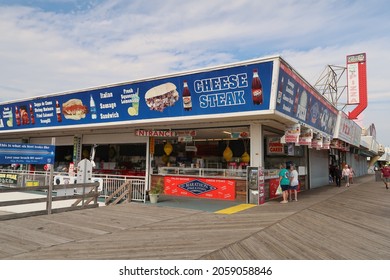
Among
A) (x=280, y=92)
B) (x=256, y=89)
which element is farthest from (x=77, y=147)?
(x=280, y=92)

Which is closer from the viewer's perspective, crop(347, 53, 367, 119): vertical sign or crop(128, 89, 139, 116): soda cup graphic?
crop(128, 89, 139, 116): soda cup graphic

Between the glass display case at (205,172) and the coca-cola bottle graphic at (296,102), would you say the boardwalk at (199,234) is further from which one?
the coca-cola bottle graphic at (296,102)

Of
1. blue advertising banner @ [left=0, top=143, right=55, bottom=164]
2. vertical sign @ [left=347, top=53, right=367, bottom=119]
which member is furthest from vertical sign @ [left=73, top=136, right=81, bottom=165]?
vertical sign @ [left=347, top=53, right=367, bottom=119]

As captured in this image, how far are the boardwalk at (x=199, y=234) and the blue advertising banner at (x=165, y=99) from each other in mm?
4218

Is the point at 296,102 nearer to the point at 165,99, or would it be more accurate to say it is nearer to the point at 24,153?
the point at 165,99

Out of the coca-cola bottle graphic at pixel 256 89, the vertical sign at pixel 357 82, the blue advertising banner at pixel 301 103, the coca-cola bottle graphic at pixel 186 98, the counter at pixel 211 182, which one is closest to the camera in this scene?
the coca-cola bottle graphic at pixel 256 89

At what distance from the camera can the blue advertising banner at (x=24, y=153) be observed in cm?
900

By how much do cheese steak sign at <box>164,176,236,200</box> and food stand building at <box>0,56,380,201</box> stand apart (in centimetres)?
4

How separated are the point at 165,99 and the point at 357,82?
2197 centimetres

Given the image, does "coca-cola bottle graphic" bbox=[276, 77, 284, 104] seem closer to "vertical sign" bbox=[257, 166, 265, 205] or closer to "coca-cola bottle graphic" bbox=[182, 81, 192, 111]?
"vertical sign" bbox=[257, 166, 265, 205]

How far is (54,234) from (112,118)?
8.99 m

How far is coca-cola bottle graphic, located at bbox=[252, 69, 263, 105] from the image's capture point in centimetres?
1083

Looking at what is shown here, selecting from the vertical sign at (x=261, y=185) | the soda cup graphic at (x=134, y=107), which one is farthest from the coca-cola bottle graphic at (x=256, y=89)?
the soda cup graphic at (x=134, y=107)

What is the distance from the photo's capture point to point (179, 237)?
22.1 ft
